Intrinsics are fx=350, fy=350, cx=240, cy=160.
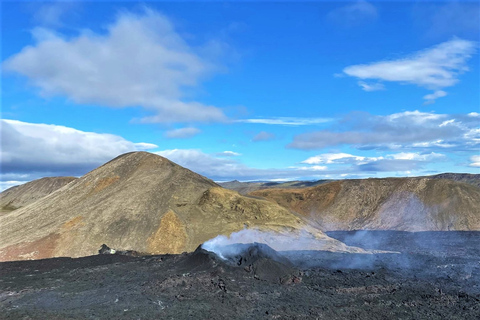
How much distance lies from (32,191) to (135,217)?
272ft

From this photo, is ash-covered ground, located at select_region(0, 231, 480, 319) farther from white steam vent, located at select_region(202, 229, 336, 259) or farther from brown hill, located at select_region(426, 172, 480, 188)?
brown hill, located at select_region(426, 172, 480, 188)

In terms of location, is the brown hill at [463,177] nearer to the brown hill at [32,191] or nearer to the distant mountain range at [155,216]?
the distant mountain range at [155,216]

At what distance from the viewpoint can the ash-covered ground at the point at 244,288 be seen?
14.9 meters

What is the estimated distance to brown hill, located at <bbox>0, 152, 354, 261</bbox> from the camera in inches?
1275

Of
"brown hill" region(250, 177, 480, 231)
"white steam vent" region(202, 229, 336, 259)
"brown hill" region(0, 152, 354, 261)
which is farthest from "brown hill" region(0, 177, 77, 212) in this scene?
"white steam vent" region(202, 229, 336, 259)

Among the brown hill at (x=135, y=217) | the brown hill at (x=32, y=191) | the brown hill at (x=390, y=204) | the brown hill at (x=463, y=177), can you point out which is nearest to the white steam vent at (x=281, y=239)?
the brown hill at (x=135, y=217)

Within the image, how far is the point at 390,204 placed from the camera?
205ft

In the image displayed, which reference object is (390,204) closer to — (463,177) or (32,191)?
(463,177)

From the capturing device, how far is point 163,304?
51.3 ft

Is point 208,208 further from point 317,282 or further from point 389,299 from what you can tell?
point 389,299

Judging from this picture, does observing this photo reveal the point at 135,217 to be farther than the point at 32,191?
No

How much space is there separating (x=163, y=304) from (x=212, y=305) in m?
2.22

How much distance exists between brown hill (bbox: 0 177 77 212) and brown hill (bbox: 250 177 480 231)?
66187 mm

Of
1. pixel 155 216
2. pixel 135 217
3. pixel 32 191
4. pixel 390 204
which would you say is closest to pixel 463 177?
pixel 390 204
